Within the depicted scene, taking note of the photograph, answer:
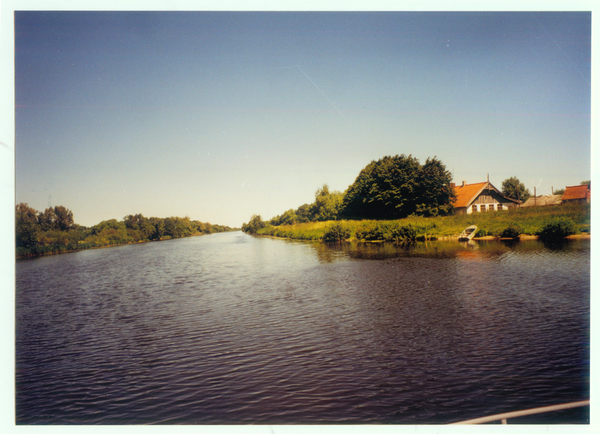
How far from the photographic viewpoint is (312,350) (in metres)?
7.98

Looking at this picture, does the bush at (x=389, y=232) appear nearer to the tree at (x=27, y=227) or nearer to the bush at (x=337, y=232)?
the bush at (x=337, y=232)

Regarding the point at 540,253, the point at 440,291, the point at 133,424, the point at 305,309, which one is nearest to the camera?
the point at 133,424

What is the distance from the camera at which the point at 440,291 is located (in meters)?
12.9

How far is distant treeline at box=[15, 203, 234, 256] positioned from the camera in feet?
96.5

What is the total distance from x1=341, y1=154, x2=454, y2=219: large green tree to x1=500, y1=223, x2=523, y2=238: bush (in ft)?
24.1

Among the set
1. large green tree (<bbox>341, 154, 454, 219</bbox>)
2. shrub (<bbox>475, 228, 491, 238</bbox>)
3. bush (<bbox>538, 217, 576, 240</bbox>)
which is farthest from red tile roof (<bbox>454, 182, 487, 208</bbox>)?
bush (<bbox>538, 217, 576, 240</bbox>)

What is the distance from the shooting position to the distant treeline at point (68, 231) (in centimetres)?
2942

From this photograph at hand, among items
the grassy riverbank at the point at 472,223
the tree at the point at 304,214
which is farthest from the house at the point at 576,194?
the tree at the point at 304,214

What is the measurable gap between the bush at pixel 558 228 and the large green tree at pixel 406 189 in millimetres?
9943

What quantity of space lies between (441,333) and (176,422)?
620cm
